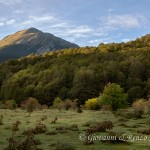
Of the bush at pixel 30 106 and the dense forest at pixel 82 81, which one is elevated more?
the dense forest at pixel 82 81

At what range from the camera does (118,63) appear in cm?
17712

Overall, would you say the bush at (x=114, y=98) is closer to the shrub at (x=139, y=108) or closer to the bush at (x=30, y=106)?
the shrub at (x=139, y=108)

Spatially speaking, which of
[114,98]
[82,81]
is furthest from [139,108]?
[82,81]

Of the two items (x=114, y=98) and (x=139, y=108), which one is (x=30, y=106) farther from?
(x=139, y=108)

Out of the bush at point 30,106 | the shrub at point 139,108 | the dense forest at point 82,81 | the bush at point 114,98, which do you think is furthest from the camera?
the dense forest at point 82,81

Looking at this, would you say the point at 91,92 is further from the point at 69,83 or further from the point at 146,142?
the point at 146,142

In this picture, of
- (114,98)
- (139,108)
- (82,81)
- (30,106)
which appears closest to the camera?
(139,108)

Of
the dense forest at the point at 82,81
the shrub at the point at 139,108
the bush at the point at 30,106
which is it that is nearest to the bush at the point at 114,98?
the shrub at the point at 139,108

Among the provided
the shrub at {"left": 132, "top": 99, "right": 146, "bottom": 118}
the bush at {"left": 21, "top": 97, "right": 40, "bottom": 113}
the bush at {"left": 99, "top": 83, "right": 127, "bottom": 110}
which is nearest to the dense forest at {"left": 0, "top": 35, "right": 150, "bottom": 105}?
the bush at {"left": 21, "top": 97, "right": 40, "bottom": 113}

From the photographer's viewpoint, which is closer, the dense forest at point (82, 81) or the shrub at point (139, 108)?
the shrub at point (139, 108)

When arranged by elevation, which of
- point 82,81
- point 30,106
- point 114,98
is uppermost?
point 82,81

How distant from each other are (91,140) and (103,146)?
1326mm

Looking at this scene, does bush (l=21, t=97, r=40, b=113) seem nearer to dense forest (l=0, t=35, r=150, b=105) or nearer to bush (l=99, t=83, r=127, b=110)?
bush (l=99, t=83, r=127, b=110)

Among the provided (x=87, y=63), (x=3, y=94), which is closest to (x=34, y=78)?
(x=3, y=94)
